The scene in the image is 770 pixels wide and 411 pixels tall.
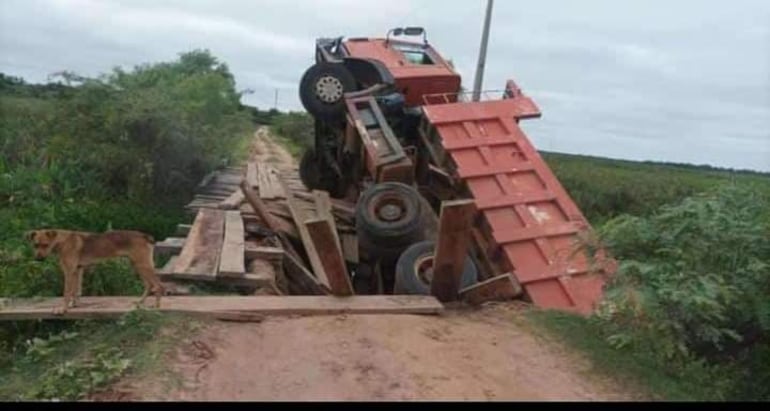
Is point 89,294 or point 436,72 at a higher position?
point 436,72

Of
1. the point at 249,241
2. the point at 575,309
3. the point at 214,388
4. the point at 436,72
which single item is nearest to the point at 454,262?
the point at 575,309

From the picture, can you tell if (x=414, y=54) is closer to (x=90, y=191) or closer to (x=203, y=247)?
(x=203, y=247)

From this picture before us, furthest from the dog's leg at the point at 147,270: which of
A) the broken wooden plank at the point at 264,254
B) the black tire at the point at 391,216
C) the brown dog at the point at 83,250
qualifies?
the black tire at the point at 391,216

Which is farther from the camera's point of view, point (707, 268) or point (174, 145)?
point (174, 145)

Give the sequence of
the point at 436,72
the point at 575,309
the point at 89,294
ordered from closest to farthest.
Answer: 1. the point at 89,294
2. the point at 575,309
3. the point at 436,72

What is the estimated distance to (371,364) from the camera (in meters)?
4.81

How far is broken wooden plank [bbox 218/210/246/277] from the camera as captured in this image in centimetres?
683

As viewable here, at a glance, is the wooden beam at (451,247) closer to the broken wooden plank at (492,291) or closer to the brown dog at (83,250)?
the broken wooden plank at (492,291)

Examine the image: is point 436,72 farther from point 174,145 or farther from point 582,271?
point 174,145

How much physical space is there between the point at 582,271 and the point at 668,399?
9.43 ft

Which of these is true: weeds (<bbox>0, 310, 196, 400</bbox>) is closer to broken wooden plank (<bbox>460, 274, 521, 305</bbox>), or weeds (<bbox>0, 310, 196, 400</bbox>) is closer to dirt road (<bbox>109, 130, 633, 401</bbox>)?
dirt road (<bbox>109, 130, 633, 401</bbox>)

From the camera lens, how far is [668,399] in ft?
14.4

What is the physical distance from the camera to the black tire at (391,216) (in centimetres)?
816

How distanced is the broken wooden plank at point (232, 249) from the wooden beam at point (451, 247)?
5.54 ft
